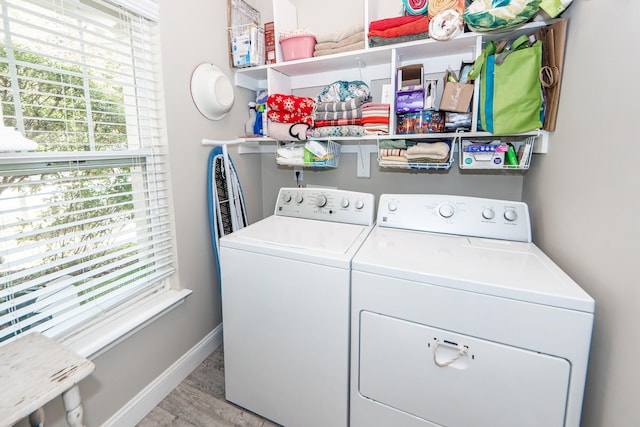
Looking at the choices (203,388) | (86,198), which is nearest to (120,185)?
(86,198)

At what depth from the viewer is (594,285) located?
0.99 meters

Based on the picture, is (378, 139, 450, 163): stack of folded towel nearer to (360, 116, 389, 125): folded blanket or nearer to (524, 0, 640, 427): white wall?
(360, 116, 389, 125): folded blanket

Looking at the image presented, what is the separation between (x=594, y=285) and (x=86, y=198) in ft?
6.33

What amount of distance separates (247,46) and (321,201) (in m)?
1.08

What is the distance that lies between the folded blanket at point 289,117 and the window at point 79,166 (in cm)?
63

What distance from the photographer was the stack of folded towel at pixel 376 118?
5.44 ft

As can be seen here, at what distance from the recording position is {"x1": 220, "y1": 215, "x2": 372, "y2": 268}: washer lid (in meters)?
1.26

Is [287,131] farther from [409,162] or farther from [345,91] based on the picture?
[409,162]

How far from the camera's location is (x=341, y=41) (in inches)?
69.0

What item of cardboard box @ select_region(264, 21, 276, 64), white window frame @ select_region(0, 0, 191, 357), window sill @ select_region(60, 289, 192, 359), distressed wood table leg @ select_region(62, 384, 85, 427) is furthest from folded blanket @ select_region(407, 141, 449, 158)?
distressed wood table leg @ select_region(62, 384, 85, 427)

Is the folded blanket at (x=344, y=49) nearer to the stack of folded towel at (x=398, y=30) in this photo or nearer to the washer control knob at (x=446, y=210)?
the stack of folded towel at (x=398, y=30)

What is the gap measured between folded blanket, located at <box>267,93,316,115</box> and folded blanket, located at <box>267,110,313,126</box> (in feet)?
0.06

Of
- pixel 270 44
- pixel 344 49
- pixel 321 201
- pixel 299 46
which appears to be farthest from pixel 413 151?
pixel 270 44

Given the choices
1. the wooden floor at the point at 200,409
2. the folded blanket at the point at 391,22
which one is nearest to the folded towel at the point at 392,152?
the folded blanket at the point at 391,22
